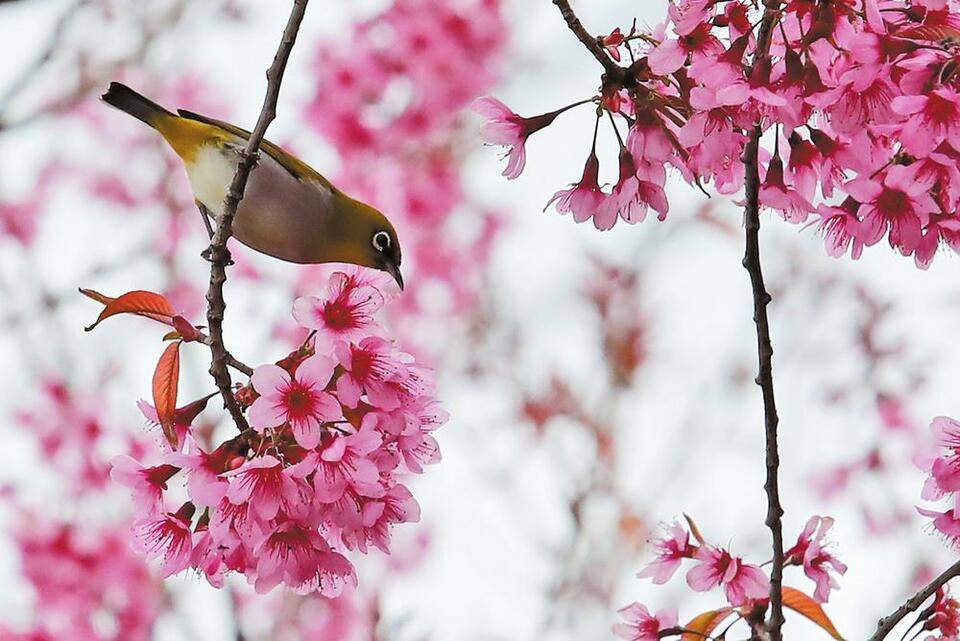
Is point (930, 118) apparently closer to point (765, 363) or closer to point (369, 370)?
point (765, 363)

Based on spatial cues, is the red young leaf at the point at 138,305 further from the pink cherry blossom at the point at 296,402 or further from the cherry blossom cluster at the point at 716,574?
the cherry blossom cluster at the point at 716,574

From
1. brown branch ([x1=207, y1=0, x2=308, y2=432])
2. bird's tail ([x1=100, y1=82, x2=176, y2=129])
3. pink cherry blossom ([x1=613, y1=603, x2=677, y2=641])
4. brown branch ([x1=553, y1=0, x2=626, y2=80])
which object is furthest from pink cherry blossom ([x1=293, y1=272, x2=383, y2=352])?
bird's tail ([x1=100, y1=82, x2=176, y2=129])

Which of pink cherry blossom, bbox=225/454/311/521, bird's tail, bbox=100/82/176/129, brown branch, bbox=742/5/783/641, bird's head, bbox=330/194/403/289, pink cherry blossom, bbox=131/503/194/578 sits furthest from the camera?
bird's head, bbox=330/194/403/289

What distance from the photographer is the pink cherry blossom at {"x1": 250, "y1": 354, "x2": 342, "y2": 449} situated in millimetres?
1686

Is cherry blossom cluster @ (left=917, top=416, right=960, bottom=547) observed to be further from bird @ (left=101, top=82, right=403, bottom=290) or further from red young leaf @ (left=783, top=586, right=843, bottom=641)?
bird @ (left=101, top=82, right=403, bottom=290)

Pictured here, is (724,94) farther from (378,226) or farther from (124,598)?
(124,598)

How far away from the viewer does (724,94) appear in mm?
1641

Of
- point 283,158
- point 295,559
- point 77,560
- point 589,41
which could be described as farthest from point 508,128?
point 77,560

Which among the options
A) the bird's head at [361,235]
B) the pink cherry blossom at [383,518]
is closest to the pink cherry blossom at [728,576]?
the pink cherry blossom at [383,518]

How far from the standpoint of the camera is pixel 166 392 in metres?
1.82

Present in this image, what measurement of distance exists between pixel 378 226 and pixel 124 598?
3984 millimetres

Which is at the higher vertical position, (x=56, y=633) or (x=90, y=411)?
(x=90, y=411)

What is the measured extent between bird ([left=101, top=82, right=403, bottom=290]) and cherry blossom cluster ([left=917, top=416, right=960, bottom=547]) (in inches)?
72.4

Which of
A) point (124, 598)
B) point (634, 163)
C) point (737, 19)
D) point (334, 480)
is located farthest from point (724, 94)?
point (124, 598)
